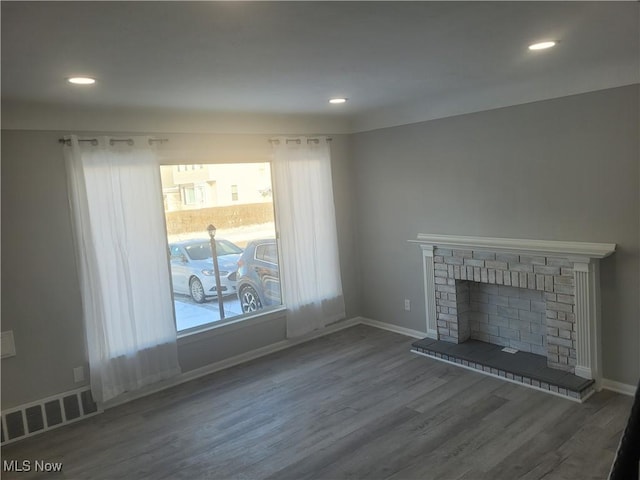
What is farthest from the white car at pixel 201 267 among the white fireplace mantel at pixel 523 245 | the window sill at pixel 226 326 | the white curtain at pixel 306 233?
the white fireplace mantel at pixel 523 245

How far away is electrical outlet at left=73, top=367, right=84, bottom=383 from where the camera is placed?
150 inches

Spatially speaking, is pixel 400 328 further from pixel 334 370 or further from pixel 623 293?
pixel 623 293

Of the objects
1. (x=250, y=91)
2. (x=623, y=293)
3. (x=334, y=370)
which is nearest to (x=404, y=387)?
(x=334, y=370)

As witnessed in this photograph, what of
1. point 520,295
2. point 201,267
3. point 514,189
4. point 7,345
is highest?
point 514,189

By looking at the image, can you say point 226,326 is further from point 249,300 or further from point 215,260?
point 215,260

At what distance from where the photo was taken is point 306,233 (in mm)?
5094

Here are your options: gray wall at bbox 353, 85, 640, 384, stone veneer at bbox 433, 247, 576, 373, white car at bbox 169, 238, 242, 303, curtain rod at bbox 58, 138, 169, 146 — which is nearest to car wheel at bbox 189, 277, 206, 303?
white car at bbox 169, 238, 242, 303

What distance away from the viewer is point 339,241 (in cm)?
553

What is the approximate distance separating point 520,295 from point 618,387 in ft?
3.30

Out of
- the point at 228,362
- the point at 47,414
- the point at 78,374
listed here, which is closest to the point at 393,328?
the point at 228,362

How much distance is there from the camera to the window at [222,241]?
4445mm

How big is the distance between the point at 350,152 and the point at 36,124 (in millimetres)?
3159

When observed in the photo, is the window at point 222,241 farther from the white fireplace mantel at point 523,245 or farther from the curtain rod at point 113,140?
the white fireplace mantel at point 523,245

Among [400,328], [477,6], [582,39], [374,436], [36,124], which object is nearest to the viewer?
[477,6]
